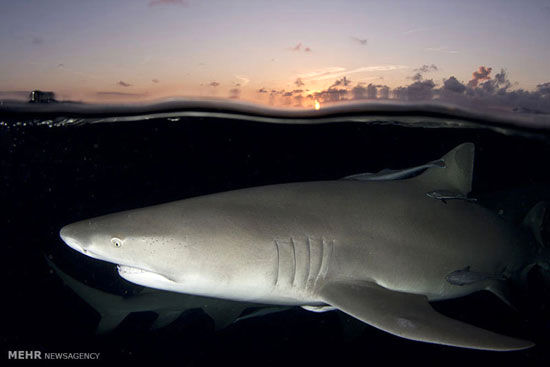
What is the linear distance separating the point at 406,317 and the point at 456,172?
2.31 metres

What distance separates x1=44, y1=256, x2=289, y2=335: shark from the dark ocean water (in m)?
1.47

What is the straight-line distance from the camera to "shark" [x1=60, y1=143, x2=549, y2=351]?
2152mm

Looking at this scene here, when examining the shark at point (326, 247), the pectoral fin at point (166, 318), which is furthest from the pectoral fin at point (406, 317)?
the pectoral fin at point (166, 318)

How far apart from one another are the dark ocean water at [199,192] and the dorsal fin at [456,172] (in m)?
1.37

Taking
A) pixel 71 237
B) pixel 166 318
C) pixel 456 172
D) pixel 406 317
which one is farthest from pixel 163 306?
pixel 456 172

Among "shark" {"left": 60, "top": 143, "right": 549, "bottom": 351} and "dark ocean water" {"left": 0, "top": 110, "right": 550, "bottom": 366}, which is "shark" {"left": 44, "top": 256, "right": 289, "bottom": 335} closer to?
"shark" {"left": 60, "top": 143, "right": 549, "bottom": 351}

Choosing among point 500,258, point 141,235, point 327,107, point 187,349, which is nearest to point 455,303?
point 500,258

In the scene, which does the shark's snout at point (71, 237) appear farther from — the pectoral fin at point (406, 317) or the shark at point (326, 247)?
the pectoral fin at point (406, 317)

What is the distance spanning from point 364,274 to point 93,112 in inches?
297

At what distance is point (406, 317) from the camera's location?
2.05 m

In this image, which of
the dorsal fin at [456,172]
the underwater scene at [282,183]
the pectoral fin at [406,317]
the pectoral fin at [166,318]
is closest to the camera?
the pectoral fin at [406,317]

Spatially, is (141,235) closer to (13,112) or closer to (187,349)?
(187,349)

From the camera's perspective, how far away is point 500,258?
12.0 ft

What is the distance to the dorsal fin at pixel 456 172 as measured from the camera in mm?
3576
